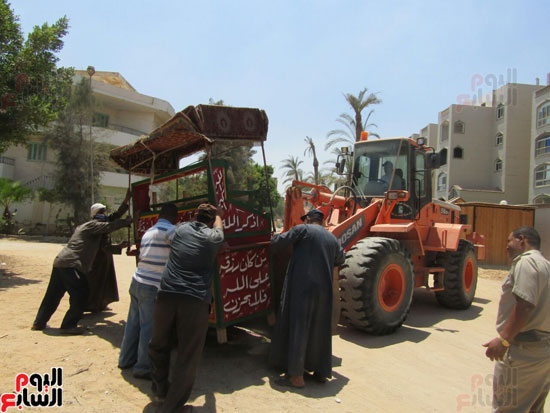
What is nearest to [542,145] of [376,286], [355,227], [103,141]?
[355,227]

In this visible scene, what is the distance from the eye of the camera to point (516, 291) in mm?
2811

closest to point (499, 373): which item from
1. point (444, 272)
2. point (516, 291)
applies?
point (516, 291)

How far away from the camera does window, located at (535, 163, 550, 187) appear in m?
29.0

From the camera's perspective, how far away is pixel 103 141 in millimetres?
24484

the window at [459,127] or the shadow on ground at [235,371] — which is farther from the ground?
the window at [459,127]

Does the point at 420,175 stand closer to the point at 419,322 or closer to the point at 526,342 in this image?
the point at 419,322

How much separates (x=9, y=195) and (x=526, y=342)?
24.6 metres

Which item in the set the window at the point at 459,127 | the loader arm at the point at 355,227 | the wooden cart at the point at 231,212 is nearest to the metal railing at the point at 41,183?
the wooden cart at the point at 231,212

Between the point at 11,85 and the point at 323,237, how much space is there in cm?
867

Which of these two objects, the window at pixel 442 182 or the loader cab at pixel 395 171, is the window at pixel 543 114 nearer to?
the window at pixel 442 182

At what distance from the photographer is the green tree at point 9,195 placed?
826 inches

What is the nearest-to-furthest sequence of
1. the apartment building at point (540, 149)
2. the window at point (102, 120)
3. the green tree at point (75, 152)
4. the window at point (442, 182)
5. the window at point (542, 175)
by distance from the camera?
the green tree at point (75, 152), the window at point (102, 120), the apartment building at point (540, 149), the window at point (542, 175), the window at point (442, 182)

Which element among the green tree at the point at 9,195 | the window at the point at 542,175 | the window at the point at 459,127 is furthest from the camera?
the window at the point at 459,127

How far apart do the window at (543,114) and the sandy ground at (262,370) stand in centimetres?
2901
